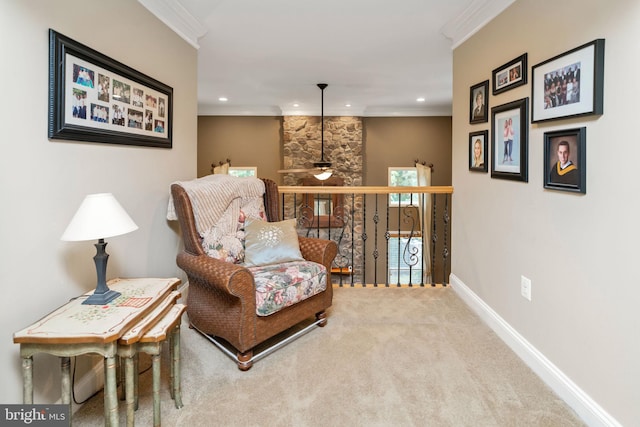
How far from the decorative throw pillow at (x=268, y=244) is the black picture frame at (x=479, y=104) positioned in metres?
1.72

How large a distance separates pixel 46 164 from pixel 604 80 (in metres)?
2.54

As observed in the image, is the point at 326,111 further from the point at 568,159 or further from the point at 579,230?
the point at 579,230

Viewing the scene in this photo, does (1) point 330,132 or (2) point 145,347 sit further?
(1) point 330,132

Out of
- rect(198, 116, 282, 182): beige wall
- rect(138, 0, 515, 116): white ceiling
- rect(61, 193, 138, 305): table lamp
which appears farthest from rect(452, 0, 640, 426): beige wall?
rect(198, 116, 282, 182): beige wall

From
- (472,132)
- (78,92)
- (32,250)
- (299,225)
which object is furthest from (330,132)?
(32,250)

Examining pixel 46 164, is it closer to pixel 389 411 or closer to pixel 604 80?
pixel 389 411

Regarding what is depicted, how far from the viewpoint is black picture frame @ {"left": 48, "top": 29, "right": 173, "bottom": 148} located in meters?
1.72

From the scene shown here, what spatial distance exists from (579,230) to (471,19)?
1.93 metres

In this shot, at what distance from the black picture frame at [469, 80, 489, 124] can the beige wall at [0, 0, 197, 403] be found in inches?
97.0

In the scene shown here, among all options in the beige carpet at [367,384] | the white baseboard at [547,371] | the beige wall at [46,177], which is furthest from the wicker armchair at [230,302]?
the white baseboard at [547,371]

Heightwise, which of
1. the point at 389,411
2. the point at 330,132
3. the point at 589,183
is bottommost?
the point at 389,411

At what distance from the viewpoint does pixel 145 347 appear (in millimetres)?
1513

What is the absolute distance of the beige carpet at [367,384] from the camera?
69.3 inches

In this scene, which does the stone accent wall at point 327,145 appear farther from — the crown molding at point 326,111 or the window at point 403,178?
the window at point 403,178
